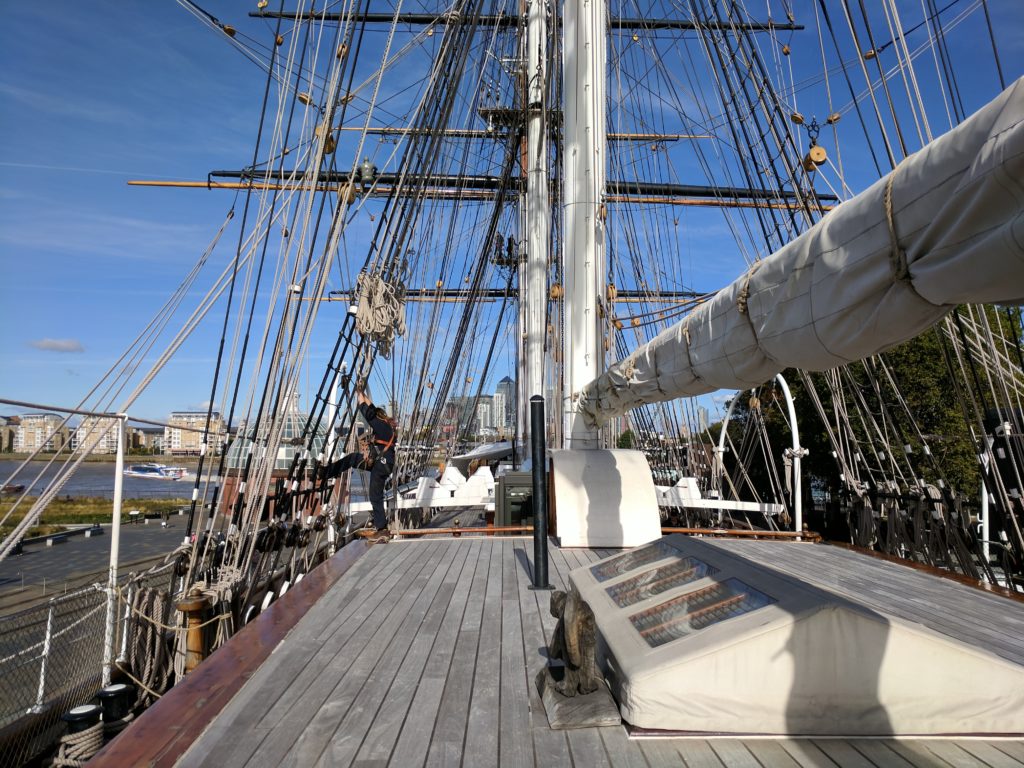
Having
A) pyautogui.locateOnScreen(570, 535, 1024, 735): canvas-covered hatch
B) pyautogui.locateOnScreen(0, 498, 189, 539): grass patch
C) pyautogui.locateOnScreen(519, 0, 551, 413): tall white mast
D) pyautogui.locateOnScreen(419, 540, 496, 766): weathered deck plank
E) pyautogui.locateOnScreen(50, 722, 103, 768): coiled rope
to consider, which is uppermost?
pyautogui.locateOnScreen(519, 0, 551, 413): tall white mast

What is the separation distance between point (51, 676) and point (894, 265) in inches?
187

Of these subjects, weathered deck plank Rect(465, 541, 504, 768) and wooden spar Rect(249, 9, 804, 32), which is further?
wooden spar Rect(249, 9, 804, 32)

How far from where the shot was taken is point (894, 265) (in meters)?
1.73

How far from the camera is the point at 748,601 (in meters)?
2.53

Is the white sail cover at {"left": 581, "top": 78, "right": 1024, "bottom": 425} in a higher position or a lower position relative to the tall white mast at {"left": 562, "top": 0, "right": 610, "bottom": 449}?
lower

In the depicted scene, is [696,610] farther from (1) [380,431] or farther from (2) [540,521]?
(1) [380,431]

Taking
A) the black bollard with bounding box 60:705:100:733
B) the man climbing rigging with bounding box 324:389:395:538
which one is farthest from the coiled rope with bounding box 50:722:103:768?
the man climbing rigging with bounding box 324:389:395:538

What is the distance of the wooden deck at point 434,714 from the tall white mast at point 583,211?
302 cm

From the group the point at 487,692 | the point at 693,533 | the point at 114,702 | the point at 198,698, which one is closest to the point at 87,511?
the point at 114,702

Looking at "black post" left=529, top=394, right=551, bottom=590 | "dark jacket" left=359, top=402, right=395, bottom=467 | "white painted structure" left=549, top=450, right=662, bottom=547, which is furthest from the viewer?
"dark jacket" left=359, top=402, right=395, bottom=467

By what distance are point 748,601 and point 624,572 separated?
3.56ft

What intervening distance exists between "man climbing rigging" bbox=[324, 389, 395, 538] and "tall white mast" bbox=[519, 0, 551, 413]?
10.3ft

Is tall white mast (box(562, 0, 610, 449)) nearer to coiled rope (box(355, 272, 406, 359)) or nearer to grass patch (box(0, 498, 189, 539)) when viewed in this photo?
coiled rope (box(355, 272, 406, 359))

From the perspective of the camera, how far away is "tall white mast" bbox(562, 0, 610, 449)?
6.57m
